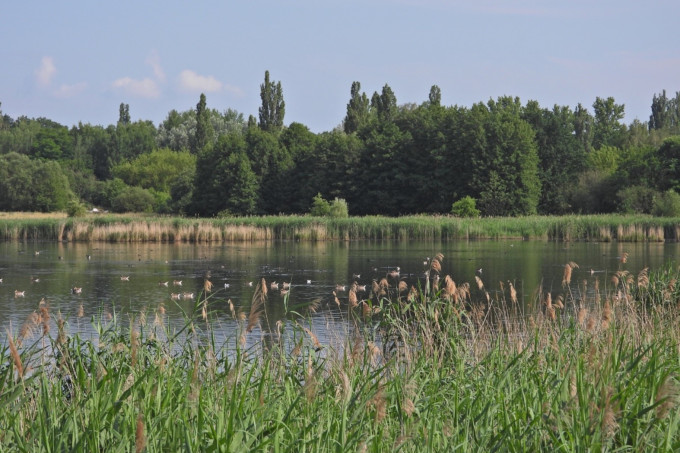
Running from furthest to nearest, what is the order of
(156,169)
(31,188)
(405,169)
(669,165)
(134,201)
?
(156,169) → (31,188) → (134,201) → (405,169) → (669,165)

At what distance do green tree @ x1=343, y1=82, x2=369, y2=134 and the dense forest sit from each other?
0.10 meters

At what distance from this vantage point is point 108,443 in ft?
15.8

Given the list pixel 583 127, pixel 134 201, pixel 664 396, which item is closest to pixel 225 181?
pixel 134 201

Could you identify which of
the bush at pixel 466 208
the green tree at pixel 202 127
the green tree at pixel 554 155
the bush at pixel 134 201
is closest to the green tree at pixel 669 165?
the green tree at pixel 554 155

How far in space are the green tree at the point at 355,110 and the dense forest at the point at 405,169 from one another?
4.0 inches

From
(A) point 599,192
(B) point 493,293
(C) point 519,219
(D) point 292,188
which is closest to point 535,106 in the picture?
(A) point 599,192

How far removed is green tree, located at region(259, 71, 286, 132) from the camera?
82.5 m

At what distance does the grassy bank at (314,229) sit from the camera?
151 feet

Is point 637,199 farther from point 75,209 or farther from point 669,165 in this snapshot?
point 75,209

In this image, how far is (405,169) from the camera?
6719 cm

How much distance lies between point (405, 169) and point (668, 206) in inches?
863

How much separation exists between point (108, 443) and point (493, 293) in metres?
17.2

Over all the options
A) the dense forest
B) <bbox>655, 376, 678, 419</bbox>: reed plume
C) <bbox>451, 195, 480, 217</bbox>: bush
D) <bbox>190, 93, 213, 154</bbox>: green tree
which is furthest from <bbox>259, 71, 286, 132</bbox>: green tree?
<bbox>655, 376, 678, 419</bbox>: reed plume

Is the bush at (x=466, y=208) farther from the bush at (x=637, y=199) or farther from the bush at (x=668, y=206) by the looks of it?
the bush at (x=668, y=206)
